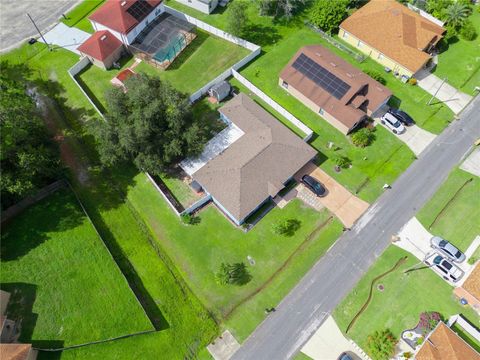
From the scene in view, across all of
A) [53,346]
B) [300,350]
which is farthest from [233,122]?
[53,346]

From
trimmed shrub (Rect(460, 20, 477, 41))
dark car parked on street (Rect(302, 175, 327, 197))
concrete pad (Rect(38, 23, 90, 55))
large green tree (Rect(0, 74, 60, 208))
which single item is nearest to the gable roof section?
dark car parked on street (Rect(302, 175, 327, 197))

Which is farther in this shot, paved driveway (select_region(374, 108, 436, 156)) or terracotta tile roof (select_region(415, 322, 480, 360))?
paved driveway (select_region(374, 108, 436, 156))

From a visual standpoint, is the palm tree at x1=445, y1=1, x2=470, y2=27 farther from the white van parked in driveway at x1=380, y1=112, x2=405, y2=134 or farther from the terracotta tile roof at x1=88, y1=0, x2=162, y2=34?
the terracotta tile roof at x1=88, y1=0, x2=162, y2=34

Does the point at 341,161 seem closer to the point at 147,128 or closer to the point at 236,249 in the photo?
the point at 236,249

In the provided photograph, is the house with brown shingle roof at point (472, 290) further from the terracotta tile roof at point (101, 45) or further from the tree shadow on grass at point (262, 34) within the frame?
the terracotta tile roof at point (101, 45)

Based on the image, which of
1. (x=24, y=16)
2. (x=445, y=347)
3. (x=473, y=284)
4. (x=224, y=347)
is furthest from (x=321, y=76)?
(x=24, y=16)

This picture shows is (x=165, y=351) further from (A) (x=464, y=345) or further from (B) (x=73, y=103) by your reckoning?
(B) (x=73, y=103)

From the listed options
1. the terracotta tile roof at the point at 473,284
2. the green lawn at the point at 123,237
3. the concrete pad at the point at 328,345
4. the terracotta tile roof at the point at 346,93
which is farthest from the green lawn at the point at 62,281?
the terracotta tile roof at the point at 346,93
